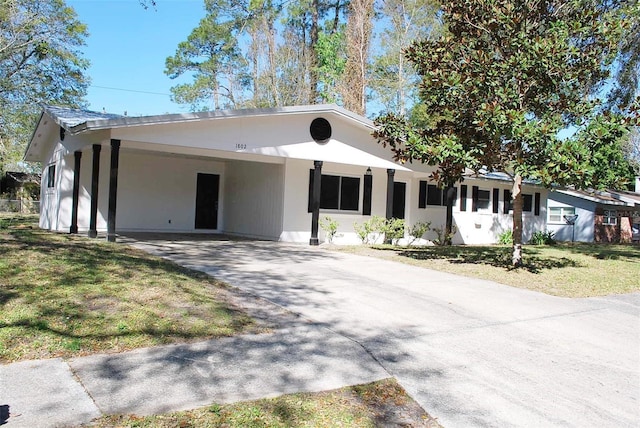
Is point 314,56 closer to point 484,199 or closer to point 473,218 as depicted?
point 484,199

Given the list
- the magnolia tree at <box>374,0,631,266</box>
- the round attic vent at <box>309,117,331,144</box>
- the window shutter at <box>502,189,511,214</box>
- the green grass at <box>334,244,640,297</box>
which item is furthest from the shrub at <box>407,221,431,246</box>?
the magnolia tree at <box>374,0,631,266</box>

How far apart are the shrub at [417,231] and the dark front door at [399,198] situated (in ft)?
2.09

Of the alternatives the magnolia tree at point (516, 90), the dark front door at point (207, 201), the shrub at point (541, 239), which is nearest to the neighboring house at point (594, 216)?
the shrub at point (541, 239)

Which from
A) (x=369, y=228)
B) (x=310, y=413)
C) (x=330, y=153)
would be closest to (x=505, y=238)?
(x=369, y=228)

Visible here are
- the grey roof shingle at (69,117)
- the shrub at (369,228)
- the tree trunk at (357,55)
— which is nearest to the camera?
the grey roof shingle at (69,117)

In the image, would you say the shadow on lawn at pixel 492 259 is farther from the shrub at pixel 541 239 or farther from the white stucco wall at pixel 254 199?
the shrub at pixel 541 239

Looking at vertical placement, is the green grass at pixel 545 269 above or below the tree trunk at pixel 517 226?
below

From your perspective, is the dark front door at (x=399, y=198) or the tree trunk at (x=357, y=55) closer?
the dark front door at (x=399, y=198)

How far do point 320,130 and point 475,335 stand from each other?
31.8ft

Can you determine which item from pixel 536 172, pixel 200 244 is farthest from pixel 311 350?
pixel 200 244

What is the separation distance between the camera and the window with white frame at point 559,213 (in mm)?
27797

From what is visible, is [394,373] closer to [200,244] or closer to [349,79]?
[200,244]

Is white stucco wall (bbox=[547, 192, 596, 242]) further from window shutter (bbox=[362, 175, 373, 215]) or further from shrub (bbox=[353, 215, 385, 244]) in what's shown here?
shrub (bbox=[353, 215, 385, 244])

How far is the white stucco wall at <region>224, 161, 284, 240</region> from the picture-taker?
15.2m
